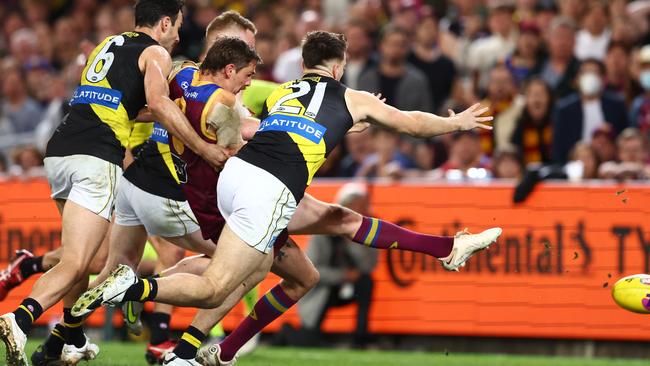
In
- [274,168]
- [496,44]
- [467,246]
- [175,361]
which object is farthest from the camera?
[496,44]

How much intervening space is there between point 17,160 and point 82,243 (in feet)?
23.1

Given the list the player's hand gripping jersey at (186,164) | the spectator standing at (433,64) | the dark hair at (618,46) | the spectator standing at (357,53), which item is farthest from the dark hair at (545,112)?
the player's hand gripping jersey at (186,164)

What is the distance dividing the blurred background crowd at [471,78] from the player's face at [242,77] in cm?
467

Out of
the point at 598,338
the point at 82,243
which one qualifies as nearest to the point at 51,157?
the point at 82,243

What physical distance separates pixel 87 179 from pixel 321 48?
1.90 metres

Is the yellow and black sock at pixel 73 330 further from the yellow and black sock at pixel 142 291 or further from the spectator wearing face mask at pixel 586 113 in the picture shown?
the spectator wearing face mask at pixel 586 113

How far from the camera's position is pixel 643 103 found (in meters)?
14.5

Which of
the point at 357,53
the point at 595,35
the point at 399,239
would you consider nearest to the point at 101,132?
the point at 399,239

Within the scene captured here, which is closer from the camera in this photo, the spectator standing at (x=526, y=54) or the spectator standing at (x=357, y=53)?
the spectator standing at (x=526, y=54)

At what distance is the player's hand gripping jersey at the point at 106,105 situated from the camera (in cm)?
923

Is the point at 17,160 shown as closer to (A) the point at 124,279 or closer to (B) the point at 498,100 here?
(B) the point at 498,100

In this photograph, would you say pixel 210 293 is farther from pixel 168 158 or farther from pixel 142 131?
pixel 142 131

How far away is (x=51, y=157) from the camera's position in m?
9.30

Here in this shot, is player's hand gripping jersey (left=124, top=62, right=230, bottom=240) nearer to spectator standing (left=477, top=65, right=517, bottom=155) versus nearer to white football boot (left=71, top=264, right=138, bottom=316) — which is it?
white football boot (left=71, top=264, right=138, bottom=316)
